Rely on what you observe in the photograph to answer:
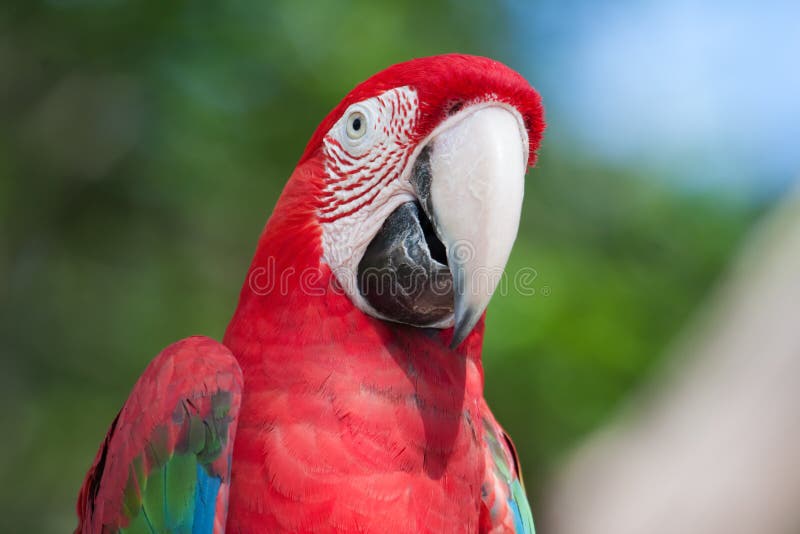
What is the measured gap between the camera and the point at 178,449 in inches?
48.4

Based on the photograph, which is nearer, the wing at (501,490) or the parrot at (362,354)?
the parrot at (362,354)

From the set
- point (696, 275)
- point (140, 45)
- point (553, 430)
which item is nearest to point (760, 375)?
point (553, 430)

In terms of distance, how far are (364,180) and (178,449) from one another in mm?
577

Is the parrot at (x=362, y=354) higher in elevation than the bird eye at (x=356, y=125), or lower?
lower

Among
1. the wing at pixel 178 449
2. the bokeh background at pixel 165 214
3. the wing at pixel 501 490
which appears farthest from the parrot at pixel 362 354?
the bokeh background at pixel 165 214

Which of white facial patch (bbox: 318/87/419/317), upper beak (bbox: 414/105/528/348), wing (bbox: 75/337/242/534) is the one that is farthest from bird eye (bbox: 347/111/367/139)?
wing (bbox: 75/337/242/534)

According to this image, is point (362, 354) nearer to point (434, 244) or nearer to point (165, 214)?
point (434, 244)

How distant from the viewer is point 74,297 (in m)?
3.47

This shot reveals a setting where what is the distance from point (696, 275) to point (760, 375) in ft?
6.66

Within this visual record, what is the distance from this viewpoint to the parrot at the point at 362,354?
1152mm

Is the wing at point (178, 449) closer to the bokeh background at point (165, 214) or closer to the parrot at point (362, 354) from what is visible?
the parrot at point (362, 354)

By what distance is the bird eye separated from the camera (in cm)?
130

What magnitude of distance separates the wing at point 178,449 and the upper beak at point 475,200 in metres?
0.43

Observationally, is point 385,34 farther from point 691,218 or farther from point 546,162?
point 691,218
